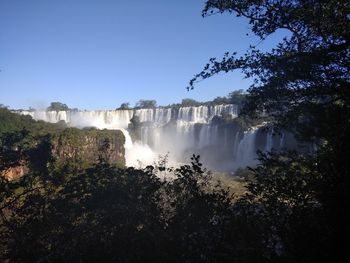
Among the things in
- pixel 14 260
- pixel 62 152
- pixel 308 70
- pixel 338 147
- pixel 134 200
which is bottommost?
pixel 62 152

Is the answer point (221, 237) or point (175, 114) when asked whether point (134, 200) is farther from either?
point (175, 114)

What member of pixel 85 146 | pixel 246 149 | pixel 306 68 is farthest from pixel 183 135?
pixel 306 68

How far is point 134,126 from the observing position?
81125 millimetres

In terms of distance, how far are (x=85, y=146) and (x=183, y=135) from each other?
24.8 metres

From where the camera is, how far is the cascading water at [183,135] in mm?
61428

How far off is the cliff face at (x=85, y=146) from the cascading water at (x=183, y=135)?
6.11 m

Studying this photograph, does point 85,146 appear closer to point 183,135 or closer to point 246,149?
point 183,135

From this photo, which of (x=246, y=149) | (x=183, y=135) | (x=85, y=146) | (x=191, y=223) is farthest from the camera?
(x=183, y=135)

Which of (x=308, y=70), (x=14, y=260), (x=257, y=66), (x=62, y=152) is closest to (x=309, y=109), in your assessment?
(x=308, y=70)

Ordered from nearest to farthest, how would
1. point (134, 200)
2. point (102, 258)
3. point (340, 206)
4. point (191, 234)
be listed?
point (340, 206) < point (191, 234) < point (102, 258) < point (134, 200)

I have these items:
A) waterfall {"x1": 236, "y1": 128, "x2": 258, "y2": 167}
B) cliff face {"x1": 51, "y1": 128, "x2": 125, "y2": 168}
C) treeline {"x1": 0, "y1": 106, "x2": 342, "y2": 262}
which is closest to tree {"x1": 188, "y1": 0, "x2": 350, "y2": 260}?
treeline {"x1": 0, "y1": 106, "x2": 342, "y2": 262}

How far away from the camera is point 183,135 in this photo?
3000 inches

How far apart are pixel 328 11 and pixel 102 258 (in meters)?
6.81

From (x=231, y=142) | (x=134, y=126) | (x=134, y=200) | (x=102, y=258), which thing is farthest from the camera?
(x=134, y=126)
